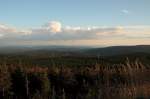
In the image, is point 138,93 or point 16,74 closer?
point 138,93

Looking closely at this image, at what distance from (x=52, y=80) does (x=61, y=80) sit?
0.99 metres

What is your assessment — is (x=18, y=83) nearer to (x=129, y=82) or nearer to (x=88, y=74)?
(x=88, y=74)

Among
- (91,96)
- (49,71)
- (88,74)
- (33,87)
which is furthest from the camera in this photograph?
(49,71)

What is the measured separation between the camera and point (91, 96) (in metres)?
6.80

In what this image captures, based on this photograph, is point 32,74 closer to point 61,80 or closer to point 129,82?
point 61,80

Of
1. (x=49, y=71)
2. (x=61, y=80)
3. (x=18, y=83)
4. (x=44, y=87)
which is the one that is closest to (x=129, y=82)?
(x=44, y=87)

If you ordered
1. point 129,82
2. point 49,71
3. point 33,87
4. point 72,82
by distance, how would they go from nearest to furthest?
point 129,82 → point 33,87 → point 72,82 → point 49,71

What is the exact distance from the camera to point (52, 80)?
88.2 feet

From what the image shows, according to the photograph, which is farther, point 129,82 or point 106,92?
point 129,82

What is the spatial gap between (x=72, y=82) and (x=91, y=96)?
732 inches

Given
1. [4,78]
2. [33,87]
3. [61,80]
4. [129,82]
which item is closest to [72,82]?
[61,80]

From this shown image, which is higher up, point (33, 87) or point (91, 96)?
point (91, 96)

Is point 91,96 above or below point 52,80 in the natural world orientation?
above

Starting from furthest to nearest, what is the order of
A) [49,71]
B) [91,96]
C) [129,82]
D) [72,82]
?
[49,71] < [72,82] < [129,82] < [91,96]
